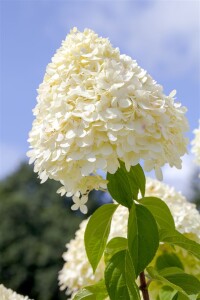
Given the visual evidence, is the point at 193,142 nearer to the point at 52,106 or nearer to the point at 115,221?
the point at 115,221

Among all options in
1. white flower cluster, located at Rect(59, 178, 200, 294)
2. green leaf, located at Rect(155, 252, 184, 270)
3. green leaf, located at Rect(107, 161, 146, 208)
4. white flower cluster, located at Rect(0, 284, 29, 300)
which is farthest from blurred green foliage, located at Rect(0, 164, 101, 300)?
green leaf, located at Rect(107, 161, 146, 208)

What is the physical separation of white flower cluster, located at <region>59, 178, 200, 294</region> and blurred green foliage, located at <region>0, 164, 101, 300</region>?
1707cm

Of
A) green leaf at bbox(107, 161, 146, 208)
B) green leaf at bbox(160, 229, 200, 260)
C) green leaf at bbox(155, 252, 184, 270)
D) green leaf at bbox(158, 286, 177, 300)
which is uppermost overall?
green leaf at bbox(155, 252, 184, 270)

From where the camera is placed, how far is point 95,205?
25.8m

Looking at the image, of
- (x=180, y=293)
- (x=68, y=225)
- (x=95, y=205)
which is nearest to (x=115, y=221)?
(x=180, y=293)

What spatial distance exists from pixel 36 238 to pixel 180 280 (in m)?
22.7

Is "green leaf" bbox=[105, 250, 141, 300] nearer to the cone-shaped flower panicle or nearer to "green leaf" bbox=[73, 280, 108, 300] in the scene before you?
"green leaf" bbox=[73, 280, 108, 300]

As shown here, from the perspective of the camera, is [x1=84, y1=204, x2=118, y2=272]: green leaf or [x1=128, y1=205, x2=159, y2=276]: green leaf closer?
[x1=128, y1=205, x2=159, y2=276]: green leaf

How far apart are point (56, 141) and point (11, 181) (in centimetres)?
2860

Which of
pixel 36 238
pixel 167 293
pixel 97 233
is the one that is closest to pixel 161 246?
pixel 167 293

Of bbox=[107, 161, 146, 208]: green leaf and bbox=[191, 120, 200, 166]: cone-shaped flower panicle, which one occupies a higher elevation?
bbox=[191, 120, 200, 166]: cone-shaped flower panicle

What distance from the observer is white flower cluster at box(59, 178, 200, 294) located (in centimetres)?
214

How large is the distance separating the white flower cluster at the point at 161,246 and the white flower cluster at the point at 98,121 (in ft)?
2.57

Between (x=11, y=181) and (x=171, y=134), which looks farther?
(x=11, y=181)
